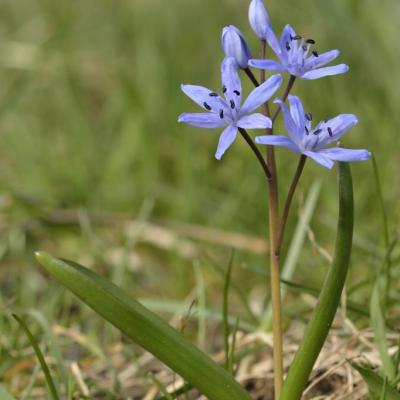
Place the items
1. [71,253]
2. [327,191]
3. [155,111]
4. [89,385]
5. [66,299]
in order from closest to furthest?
[89,385] < [66,299] < [327,191] < [71,253] < [155,111]

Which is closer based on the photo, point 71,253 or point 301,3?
point 71,253

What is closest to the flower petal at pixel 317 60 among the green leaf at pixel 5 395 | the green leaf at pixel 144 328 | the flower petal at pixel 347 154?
the flower petal at pixel 347 154

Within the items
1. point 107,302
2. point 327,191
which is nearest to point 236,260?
point 327,191

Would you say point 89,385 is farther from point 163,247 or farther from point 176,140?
point 176,140

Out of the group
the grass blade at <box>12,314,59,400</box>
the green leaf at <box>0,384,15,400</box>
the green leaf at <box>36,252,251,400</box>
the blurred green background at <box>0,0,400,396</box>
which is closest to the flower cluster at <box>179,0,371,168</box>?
the green leaf at <box>36,252,251,400</box>

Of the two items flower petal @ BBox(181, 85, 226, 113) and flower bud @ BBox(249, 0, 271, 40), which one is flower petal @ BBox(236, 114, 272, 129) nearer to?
flower petal @ BBox(181, 85, 226, 113)

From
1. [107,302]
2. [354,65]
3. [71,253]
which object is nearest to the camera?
[107,302]

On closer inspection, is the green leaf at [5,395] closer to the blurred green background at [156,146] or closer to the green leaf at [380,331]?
the blurred green background at [156,146]

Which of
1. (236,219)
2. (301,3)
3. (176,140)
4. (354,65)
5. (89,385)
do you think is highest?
(301,3)
